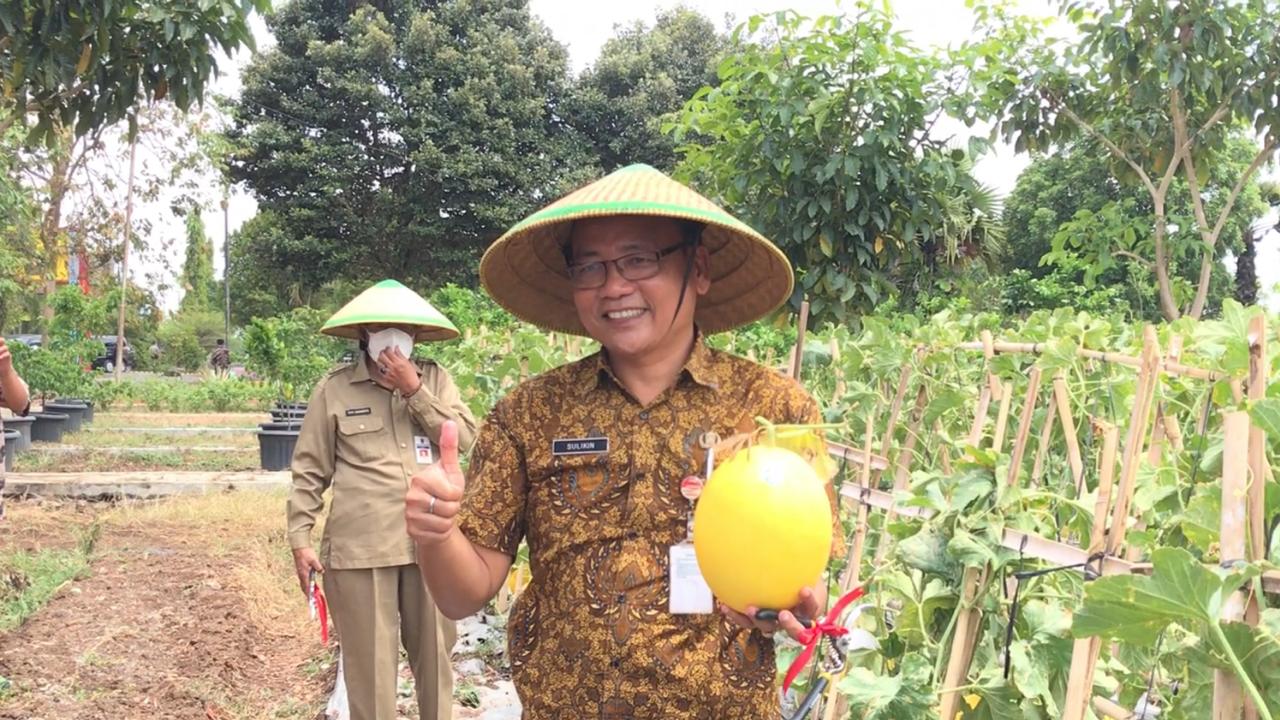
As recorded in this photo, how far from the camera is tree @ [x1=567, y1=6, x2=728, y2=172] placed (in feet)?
66.7

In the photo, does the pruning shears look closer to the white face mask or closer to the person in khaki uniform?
the person in khaki uniform

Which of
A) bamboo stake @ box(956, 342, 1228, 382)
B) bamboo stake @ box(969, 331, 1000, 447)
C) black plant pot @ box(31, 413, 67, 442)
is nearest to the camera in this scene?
bamboo stake @ box(956, 342, 1228, 382)

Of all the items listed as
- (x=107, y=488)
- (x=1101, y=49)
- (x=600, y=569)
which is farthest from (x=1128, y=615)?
(x=107, y=488)

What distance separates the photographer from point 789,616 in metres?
1.29

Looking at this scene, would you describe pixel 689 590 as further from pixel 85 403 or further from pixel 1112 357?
pixel 85 403

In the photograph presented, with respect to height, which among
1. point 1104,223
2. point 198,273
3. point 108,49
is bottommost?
point 1104,223

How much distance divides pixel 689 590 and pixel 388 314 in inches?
80.0

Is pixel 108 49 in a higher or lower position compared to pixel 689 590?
higher

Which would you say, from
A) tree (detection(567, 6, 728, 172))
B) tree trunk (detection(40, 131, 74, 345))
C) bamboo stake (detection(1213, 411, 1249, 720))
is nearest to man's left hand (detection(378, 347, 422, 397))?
bamboo stake (detection(1213, 411, 1249, 720))

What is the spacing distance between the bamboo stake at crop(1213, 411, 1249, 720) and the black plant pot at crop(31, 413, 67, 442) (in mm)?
14036

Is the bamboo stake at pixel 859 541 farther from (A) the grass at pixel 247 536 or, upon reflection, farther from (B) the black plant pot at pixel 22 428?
(B) the black plant pot at pixel 22 428

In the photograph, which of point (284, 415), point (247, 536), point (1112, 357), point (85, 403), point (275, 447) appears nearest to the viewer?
point (1112, 357)

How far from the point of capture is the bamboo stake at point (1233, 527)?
1.11 meters

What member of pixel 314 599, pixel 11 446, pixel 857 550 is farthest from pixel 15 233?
pixel 857 550
